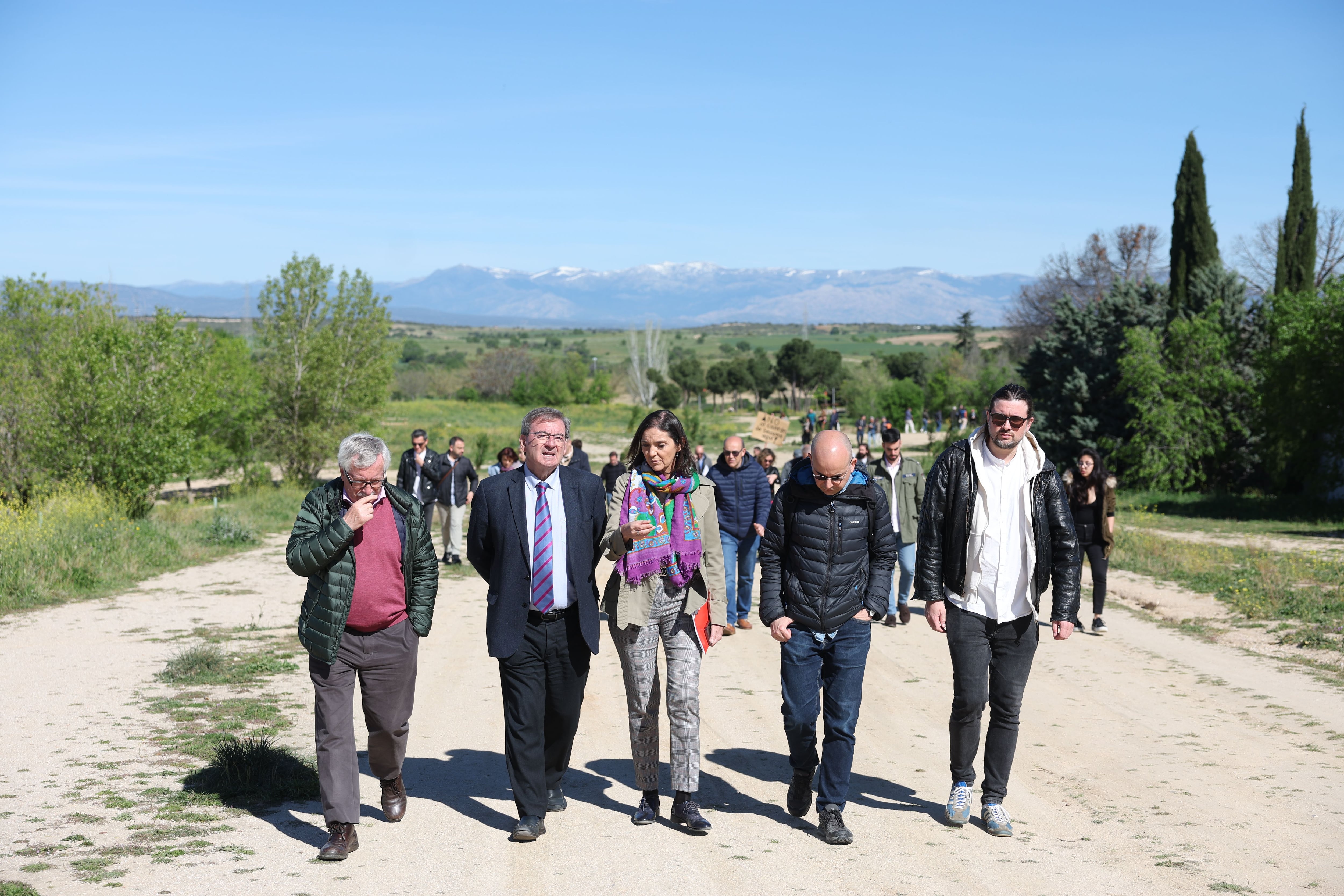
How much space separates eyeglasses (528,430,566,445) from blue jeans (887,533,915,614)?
21.7ft

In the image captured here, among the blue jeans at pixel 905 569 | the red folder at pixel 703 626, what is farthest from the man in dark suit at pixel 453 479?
the red folder at pixel 703 626

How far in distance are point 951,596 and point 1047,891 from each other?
148 centimetres

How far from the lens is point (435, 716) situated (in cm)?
805

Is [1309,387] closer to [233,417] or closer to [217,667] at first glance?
[217,667]

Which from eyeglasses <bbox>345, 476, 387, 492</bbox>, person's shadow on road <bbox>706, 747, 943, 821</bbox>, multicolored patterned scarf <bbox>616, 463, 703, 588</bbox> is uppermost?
eyeglasses <bbox>345, 476, 387, 492</bbox>

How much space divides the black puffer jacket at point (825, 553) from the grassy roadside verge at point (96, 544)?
10370 millimetres

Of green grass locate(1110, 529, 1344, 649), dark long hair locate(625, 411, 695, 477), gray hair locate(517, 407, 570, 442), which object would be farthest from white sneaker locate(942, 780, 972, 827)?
green grass locate(1110, 529, 1344, 649)

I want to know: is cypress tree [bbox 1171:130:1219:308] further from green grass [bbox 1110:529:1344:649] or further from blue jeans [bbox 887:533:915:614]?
blue jeans [bbox 887:533:915:614]

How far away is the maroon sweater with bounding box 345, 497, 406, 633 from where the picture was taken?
5137 mm

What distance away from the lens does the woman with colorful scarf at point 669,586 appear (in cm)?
535

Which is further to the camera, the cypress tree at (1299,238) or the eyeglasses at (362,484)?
the cypress tree at (1299,238)

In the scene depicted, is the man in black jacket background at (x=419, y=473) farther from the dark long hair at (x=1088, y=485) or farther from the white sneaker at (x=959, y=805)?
the white sneaker at (x=959, y=805)

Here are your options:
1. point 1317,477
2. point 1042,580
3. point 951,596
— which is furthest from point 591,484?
point 1317,477

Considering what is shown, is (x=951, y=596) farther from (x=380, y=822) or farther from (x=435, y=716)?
(x=435, y=716)
